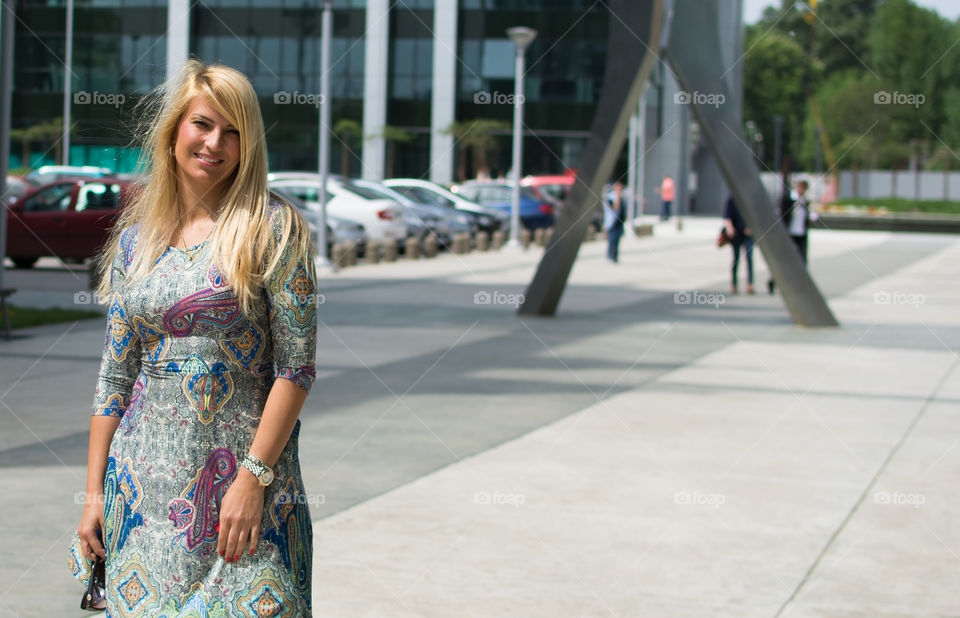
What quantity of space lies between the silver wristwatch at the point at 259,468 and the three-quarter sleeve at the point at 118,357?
0.36m

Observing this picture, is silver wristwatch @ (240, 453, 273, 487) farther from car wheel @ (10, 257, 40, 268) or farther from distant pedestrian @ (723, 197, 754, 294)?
car wheel @ (10, 257, 40, 268)

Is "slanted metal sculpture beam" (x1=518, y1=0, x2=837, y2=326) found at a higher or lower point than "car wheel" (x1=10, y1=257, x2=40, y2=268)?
higher

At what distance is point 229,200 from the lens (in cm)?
263

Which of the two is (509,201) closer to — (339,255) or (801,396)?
(339,255)

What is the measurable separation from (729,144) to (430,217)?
52.6 ft

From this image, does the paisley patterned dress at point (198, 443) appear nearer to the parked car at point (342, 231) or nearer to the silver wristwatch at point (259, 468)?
the silver wristwatch at point (259, 468)

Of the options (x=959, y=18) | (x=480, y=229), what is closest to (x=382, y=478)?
(x=480, y=229)

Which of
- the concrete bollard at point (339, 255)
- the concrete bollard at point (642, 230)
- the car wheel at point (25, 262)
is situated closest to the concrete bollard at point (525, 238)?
the concrete bollard at point (642, 230)

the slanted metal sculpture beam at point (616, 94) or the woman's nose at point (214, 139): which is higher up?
the slanted metal sculpture beam at point (616, 94)

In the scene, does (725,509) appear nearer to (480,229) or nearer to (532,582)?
(532,582)

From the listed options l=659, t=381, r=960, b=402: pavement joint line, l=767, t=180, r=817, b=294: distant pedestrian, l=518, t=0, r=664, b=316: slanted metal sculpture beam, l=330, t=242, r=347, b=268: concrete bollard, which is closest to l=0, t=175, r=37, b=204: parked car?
l=330, t=242, r=347, b=268: concrete bollard

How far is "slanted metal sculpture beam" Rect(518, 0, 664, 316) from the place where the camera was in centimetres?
1355

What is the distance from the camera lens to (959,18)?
77.9 meters

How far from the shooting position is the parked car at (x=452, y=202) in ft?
102
